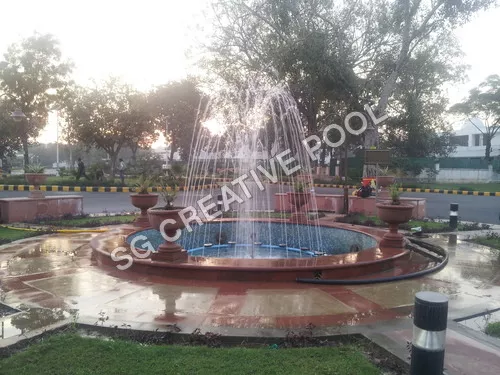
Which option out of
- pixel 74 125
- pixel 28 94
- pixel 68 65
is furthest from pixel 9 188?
pixel 68 65

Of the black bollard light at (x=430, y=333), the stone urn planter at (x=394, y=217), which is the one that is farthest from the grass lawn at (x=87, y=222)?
the black bollard light at (x=430, y=333)

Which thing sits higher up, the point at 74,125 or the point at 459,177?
the point at 74,125

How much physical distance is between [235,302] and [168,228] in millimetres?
1878

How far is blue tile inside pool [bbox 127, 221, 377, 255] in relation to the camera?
30.5ft

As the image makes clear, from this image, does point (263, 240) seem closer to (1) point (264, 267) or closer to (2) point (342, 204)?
(1) point (264, 267)

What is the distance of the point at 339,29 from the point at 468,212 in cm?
861

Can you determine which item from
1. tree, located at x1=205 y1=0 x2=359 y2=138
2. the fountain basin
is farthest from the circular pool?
tree, located at x1=205 y1=0 x2=359 y2=138

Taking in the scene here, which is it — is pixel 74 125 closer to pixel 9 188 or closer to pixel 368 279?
pixel 9 188

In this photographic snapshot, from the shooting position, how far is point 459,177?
121 feet

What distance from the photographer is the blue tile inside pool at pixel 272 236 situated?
9.29m

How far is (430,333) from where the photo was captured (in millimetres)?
2941

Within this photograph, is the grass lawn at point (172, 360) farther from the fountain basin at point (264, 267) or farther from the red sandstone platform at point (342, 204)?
the red sandstone platform at point (342, 204)

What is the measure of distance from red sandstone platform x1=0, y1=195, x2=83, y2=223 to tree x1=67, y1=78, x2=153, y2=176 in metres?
14.9

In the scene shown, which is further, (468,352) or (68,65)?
(68,65)
